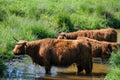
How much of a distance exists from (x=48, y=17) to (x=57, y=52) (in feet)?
27.3

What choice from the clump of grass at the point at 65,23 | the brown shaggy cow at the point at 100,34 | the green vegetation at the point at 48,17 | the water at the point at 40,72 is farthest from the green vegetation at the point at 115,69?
the clump of grass at the point at 65,23

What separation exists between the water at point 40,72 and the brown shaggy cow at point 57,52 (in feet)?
1.20

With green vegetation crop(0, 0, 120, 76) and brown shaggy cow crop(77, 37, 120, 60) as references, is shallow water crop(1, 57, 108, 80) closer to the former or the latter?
brown shaggy cow crop(77, 37, 120, 60)

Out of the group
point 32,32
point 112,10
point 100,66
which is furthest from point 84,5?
point 100,66

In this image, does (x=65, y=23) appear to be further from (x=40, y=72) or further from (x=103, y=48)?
(x=40, y=72)

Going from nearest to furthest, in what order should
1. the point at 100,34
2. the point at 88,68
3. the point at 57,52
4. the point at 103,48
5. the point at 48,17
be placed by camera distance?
the point at 57,52, the point at 88,68, the point at 103,48, the point at 100,34, the point at 48,17

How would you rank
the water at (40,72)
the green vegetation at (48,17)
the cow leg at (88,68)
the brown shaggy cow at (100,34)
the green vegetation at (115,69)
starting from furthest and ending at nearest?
the green vegetation at (48,17) < the brown shaggy cow at (100,34) < the cow leg at (88,68) < the water at (40,72) < the green vegetation at (115,69)

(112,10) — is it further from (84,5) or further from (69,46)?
(69,46)

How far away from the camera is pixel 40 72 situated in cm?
1305

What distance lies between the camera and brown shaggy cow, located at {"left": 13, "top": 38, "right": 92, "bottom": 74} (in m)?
12.6

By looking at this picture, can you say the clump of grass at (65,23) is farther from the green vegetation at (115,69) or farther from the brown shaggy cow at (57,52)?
the green vegetation at (115,69)

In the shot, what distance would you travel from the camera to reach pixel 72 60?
41.8 ft

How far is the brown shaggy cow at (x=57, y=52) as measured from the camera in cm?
1265

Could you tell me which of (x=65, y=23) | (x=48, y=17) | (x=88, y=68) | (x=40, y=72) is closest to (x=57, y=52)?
(x=40, y=72)
